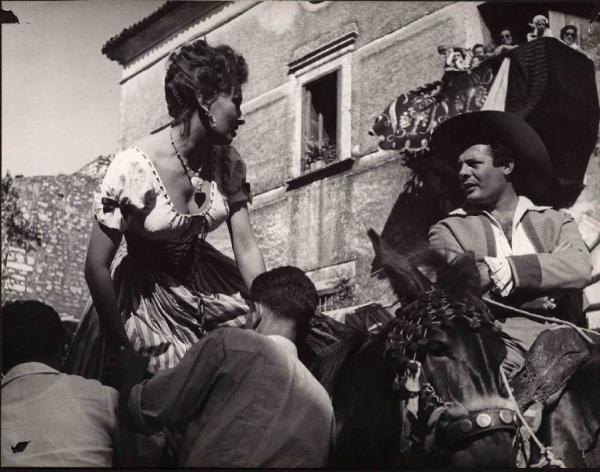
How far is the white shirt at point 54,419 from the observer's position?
127 inches

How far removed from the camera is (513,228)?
4477 mm

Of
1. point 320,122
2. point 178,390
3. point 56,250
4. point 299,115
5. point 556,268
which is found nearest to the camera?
point 178,390

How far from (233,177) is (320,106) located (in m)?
1.73

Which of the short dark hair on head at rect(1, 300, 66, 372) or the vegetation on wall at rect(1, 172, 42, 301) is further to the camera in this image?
the vegetation on wall at rect(1, 172, 42, 301)

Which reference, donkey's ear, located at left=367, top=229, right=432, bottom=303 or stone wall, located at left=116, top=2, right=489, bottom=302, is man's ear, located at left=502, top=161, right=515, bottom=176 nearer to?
stone wall, located at left=116, top=2, right=489, bottom=302

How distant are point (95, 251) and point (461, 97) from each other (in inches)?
107

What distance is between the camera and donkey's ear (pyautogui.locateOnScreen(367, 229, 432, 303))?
3.62m

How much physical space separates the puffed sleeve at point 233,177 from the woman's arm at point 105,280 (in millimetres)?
552

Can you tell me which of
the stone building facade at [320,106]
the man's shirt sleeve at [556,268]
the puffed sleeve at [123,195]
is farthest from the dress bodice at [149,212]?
the man's shirt sleeve at [556,268]

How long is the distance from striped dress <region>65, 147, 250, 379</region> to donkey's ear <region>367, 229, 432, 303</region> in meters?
0.74

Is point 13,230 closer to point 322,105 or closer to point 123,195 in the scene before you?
point 322,105

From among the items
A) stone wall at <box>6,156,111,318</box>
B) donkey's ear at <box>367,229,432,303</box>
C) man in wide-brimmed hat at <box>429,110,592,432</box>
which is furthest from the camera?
stone wall at <box>6,156,111,318</box>

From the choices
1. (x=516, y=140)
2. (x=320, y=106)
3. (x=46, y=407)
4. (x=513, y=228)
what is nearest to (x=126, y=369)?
(x=46, y=407)

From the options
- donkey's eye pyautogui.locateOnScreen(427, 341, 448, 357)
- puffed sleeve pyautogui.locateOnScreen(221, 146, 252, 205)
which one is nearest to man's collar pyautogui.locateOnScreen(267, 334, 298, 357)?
donkey's eye pyautogui.locateOnScreen(427, 341, 448, 357)
